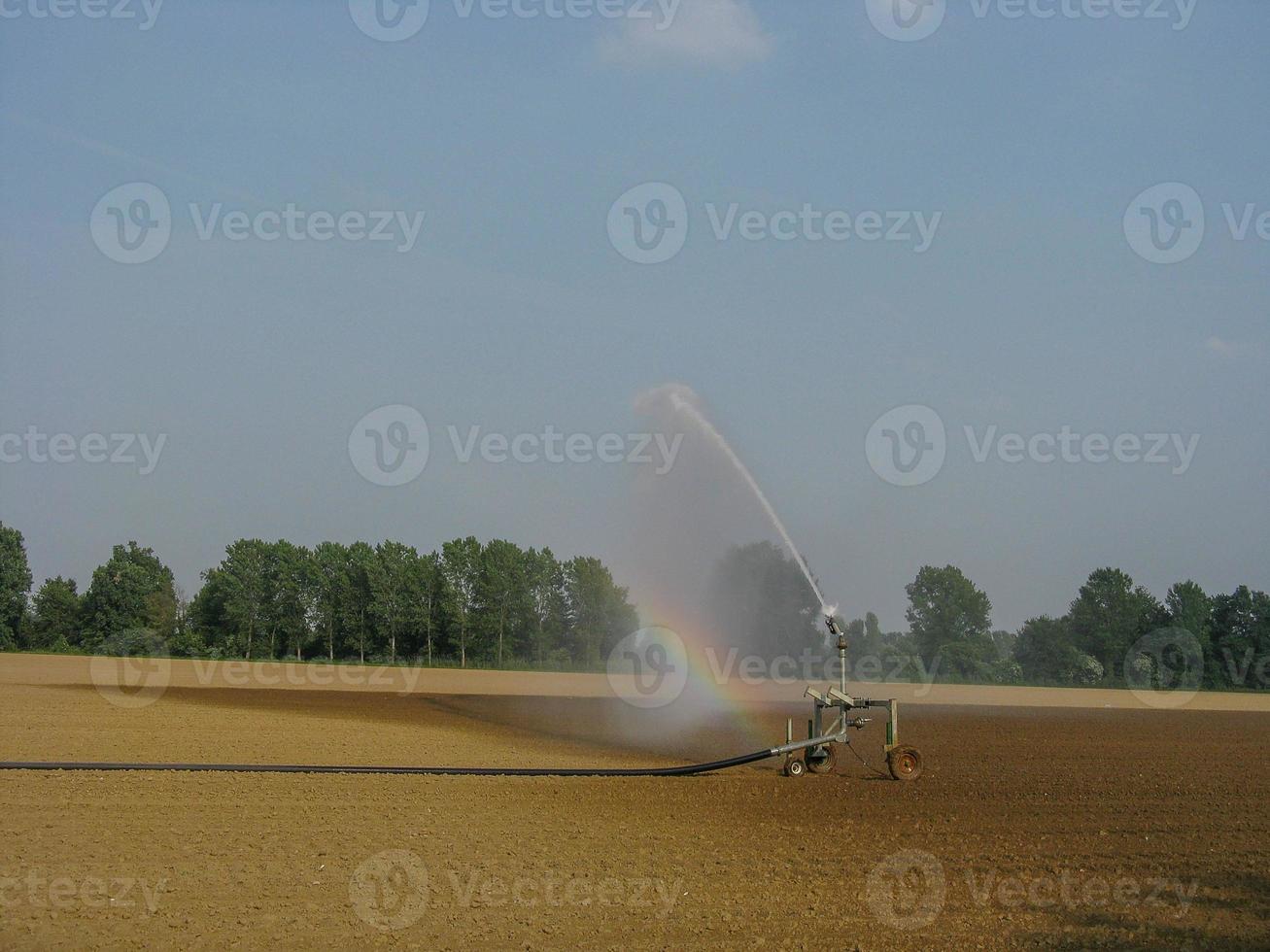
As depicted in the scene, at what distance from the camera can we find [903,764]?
22.0m

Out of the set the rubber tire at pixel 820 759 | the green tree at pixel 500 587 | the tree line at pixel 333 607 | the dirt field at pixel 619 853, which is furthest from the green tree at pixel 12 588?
the rubber tire at pixel 820 759

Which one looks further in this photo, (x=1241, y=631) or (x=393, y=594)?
(x=1241, y=631)

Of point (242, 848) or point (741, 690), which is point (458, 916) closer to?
point (242, 848)

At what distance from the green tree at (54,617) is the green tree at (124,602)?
127 cm

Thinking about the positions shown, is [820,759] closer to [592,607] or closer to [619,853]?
[619,853]

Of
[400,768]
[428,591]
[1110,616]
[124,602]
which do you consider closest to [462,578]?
[428,591]

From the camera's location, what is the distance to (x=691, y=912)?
11953mm

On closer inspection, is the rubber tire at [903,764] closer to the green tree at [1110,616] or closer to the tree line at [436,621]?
the tree line at [436,621]

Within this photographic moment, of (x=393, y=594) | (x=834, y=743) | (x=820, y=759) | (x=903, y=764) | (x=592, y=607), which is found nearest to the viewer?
(x=903, y=764)

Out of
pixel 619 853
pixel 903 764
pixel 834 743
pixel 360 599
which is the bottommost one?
pixel 619 853

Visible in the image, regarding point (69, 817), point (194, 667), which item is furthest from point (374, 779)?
point (194, 667)

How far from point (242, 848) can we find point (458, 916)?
417 centimetres

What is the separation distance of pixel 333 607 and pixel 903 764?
89.0 meters

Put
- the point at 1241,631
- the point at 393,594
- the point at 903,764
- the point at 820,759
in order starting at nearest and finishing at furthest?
the point at 903,764
the point at 820,759
the point at 393,594
the point at 1241,631
